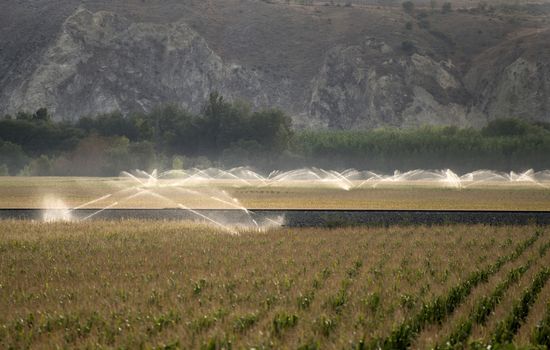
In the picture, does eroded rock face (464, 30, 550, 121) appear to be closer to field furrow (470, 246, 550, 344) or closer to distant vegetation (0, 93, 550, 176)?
distant vegetation (0, 93, 550, 176)

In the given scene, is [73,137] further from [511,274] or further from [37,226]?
[511,274]

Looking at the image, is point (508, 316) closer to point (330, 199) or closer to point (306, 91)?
point (330, 199)

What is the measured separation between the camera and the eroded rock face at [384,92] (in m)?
185

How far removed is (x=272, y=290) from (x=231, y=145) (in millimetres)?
110942

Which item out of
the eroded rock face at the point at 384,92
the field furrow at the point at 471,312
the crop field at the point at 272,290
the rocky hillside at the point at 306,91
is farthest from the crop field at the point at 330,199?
the rocky hillside at the point at 306,91

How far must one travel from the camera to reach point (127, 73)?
19675cm

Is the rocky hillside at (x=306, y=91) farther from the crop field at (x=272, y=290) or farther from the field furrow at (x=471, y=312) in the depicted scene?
the field furrow at (x=471, y=312)

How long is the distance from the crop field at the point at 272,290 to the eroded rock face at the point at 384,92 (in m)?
158

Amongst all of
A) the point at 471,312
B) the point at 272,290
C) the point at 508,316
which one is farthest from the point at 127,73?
the point at 508,316

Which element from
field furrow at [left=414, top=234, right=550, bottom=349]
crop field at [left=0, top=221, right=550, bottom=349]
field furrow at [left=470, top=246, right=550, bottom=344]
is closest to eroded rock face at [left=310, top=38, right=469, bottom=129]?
crop field at [left=0, top=221, right=550, bottom=349]

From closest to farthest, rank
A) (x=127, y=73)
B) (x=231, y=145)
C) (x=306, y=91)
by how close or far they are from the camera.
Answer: (x=231, y=145)
(x=127, y=73)
(x=306, y=91)

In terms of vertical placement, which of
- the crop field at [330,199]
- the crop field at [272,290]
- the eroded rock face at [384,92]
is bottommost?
the crop field at [330,199]

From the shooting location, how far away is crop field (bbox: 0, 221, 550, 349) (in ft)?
44.0

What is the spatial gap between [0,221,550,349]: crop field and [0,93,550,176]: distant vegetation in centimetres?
8185
